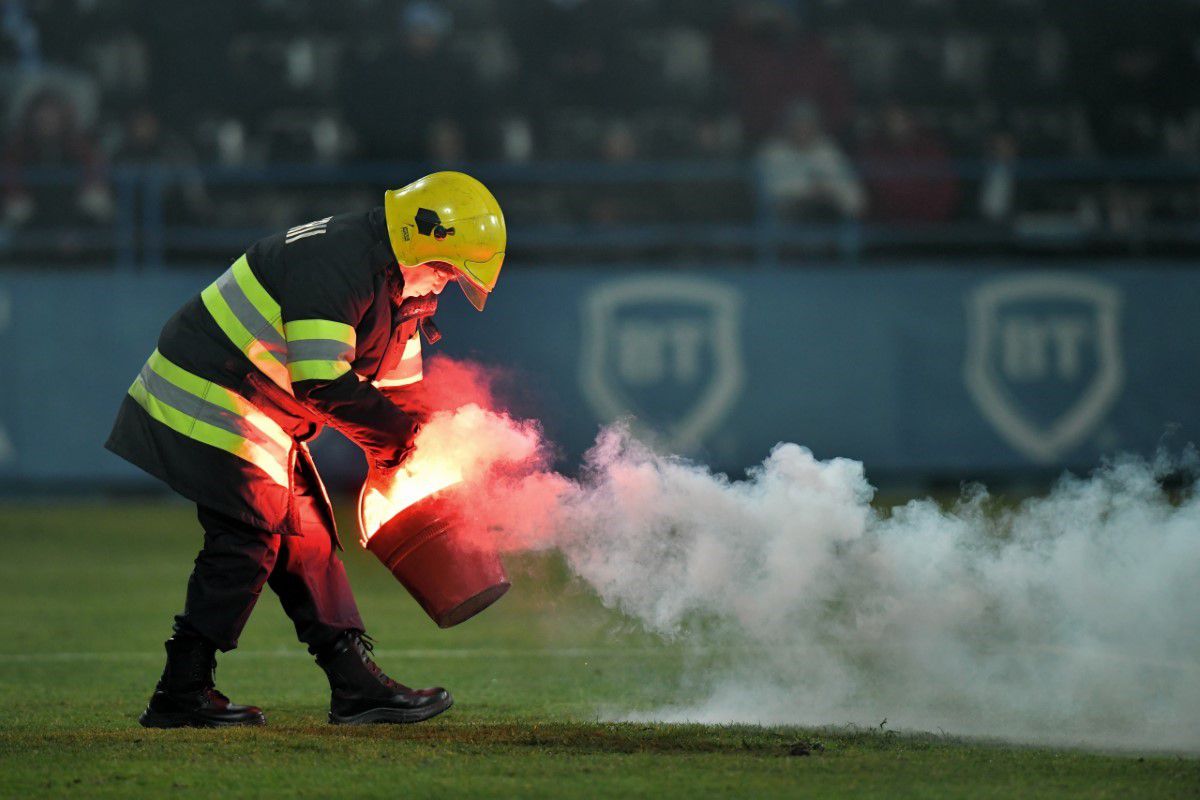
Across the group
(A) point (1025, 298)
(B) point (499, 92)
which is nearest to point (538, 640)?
(A) point (1025, 298)

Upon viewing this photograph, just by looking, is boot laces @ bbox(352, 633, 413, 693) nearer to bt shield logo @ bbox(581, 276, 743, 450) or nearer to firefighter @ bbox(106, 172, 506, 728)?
firefighter @ bbox(106, 172, 506, 728)

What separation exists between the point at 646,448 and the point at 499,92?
9008 mm

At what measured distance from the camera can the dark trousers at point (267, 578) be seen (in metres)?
5.54

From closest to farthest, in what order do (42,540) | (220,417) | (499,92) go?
(220,417)
(42,540)
(499,92)

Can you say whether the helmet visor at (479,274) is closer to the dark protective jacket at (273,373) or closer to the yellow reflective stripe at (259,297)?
the dark protective jacket at (273,373)

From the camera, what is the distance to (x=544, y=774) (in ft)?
16.0

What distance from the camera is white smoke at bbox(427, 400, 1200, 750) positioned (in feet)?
19.3

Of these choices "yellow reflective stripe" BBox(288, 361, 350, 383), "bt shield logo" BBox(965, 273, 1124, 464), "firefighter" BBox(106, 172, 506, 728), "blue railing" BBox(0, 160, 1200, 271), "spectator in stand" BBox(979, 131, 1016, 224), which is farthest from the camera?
"spectator in stand" BBox(979, 131, 1016, 224)

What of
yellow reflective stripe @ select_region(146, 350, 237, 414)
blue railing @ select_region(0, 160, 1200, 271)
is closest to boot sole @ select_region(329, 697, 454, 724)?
yellow reflective stripe @ select_region(146, 350, 237, 414)

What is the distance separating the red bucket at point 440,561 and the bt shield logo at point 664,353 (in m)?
7.28

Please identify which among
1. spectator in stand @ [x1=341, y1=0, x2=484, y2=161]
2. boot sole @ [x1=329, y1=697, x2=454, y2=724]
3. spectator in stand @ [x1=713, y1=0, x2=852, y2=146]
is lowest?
boot sole @ [x1=329, y1=697, x2=454, y2=724]

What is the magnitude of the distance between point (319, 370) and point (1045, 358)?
9.01 m

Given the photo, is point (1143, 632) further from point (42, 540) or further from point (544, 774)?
point (42, 540)

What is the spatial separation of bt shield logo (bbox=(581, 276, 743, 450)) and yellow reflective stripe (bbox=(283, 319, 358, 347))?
776 centimetres
